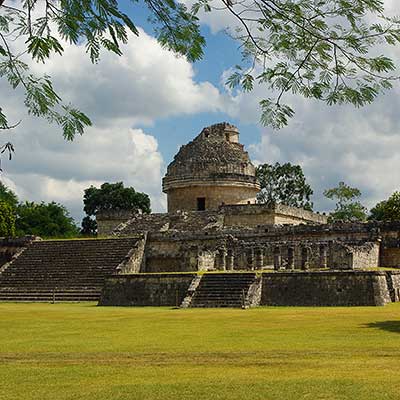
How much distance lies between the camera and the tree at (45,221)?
6025 centimetres

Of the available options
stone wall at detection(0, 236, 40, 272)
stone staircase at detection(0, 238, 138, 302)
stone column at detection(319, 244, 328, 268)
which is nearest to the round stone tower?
stone staircase at detection(0, 238, 138, 302)

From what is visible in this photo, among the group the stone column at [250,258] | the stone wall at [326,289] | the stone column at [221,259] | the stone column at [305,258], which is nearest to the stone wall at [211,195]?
the stone column at [250,258]

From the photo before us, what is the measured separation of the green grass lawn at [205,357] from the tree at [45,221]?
4224 centimetres

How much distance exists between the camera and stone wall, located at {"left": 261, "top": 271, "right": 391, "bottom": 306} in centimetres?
2150

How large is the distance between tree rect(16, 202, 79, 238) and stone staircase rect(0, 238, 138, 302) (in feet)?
87.4

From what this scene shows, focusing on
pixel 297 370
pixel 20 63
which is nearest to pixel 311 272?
pixel 297 370

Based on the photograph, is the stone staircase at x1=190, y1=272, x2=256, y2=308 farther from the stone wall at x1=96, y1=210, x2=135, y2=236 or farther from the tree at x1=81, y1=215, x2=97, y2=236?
the tree at x1=81, y1=215, x2=97, y2=236

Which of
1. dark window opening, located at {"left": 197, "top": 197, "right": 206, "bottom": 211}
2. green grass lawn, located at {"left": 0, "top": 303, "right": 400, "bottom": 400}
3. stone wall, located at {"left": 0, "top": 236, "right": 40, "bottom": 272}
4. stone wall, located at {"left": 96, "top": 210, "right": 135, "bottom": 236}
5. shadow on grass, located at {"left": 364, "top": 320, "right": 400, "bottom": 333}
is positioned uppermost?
dark window opening, located at {"left": 197, "top": 197, "right": 206, "bottom": 211}

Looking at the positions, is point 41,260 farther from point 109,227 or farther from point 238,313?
point 238,313

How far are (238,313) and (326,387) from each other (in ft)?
36.2

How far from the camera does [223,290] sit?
75.7 ft

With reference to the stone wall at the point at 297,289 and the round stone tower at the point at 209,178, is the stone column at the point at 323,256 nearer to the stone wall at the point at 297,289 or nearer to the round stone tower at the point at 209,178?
the stone wall at the point at 297,289

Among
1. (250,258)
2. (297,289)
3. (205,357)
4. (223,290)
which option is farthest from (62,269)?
(205,357)

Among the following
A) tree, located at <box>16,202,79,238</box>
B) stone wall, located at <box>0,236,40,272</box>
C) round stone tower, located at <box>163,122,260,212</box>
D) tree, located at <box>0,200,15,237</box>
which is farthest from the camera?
tree, located at <box>16,202,79,238</box>
